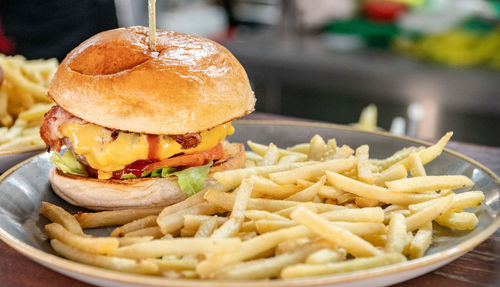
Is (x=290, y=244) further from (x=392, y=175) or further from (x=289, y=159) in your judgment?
(x=289, y=159)

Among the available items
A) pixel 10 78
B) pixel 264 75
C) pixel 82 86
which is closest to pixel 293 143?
pixel 82 86

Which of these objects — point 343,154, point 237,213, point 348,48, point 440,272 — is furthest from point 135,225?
point 348,48

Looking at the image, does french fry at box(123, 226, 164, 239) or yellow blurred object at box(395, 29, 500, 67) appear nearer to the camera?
french fry at box(123, 226, 164, 239)

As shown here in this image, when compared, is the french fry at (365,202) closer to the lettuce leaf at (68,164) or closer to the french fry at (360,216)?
the french fry at (360,216)

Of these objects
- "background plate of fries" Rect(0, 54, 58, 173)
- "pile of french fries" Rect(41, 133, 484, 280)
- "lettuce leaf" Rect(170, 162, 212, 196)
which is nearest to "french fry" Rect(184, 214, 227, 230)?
"pile of french fries" Rect(41, 133, 484, 280)

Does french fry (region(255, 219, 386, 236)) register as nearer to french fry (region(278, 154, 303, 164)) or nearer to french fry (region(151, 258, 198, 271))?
french fry (region(151, 258, 198, 271))

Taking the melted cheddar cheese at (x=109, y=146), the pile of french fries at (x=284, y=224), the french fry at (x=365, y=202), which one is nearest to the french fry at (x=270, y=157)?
A: the pile of french fries at (x=284, y=224)
